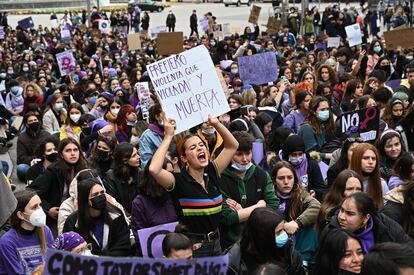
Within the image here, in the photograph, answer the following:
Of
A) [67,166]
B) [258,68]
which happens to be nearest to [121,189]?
[67,166]

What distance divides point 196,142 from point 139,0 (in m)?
47.4

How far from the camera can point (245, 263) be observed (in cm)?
442

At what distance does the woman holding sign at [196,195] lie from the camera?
500 cm

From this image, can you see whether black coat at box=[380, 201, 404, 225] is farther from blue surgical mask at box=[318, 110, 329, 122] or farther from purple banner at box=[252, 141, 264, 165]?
blue surgical mask at box=[318, 110, 329, 122]

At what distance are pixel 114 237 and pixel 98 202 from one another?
28 centimetres

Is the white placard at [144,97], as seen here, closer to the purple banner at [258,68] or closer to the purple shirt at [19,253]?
the purple banner at [258,68]

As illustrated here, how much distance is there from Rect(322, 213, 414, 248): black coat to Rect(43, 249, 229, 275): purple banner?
1.39 metres

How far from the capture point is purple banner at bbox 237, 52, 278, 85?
12094 mm

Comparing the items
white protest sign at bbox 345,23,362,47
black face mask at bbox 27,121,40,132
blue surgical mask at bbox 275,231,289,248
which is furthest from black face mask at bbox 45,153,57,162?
white protest sign at bbox 345,23,362,47

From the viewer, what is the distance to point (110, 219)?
5.35 metres

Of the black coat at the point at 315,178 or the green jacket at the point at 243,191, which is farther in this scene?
the black coat at the point at 315,178

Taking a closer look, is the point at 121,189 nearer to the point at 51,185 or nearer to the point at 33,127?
the point at 51,185

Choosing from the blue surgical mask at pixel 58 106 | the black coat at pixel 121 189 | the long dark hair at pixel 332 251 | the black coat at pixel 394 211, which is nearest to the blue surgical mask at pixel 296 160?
the black coat at pixel 394 211

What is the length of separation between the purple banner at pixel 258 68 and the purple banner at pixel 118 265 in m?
8.68
